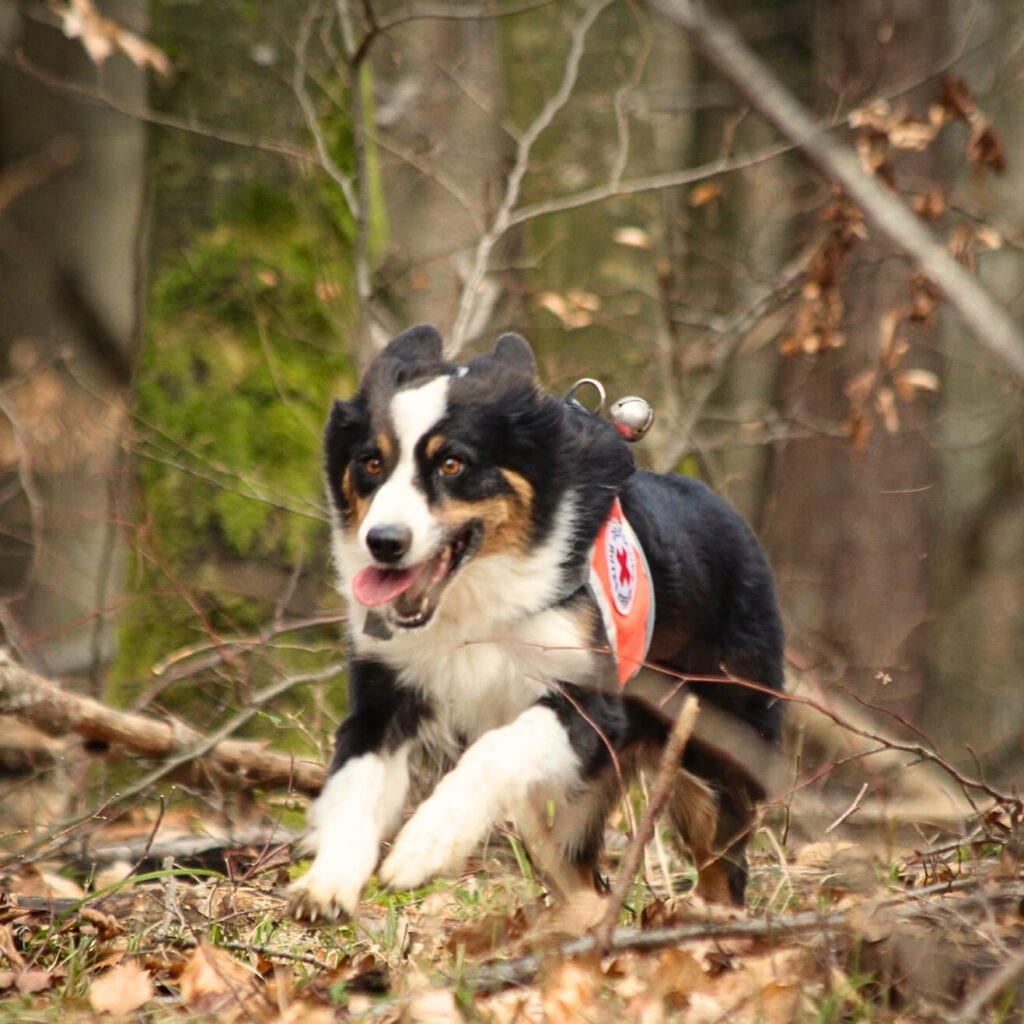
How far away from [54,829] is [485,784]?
1755 millimetres

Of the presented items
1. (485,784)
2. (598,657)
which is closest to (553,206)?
(598,657)

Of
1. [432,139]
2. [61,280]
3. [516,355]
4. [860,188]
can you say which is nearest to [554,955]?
[516,355]

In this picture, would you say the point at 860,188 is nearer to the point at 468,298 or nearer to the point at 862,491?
the point at 468,298

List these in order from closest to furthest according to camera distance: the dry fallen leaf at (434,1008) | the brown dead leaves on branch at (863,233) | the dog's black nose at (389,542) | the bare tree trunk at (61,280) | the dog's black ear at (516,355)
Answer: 1. the dry fallen leaf at (434,1008)
2. the dog's black nose at (389,542)
3. the dog's black ear at (516,355)
4. the brown dead leaves on branch at (863,233)
5. the bare tree trunk at (61,280)

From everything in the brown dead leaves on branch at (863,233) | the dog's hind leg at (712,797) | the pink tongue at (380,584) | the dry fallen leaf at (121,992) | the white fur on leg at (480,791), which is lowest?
the dry fallen leaf at (121,992)

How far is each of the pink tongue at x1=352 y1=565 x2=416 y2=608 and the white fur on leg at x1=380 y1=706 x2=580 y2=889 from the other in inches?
16.1

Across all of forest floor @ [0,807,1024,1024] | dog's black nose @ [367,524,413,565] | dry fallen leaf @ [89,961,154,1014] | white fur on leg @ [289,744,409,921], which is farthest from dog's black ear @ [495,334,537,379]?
dry fallen leaf @ [89,961,154,1014]

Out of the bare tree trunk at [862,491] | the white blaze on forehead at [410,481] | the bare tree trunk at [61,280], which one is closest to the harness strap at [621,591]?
the white blaze on forehead at [410,481]

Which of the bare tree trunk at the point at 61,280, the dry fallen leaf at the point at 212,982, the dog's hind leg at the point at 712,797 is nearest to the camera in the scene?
the dry fallen leaf at the point at 212,982

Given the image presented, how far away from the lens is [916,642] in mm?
9297

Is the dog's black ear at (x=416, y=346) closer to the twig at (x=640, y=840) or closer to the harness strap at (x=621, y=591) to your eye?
the harness strap at (x=621, y=591)

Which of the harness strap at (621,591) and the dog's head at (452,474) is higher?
the dog's head at (452,474)

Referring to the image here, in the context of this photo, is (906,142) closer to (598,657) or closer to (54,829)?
(598,657)

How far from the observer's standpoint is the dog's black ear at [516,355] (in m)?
3.78
